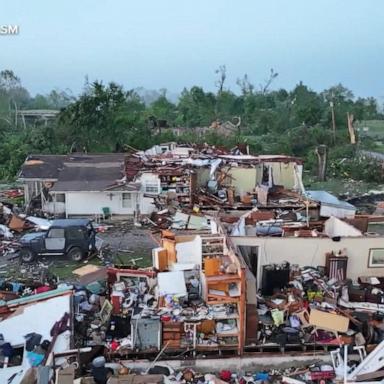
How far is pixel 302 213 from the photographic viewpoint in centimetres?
2334

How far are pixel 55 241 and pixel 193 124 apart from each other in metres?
41.3

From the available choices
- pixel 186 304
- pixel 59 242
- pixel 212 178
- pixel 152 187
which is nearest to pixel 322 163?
pixel 212 178

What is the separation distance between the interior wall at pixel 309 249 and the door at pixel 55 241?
731 cm

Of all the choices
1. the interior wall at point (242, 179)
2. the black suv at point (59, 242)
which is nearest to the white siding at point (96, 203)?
the interior wall at point (242, 179)

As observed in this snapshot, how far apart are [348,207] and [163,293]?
1305cm

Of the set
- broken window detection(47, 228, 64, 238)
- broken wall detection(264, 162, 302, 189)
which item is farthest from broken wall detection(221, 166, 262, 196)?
broken window detection(47, 228, 64, 238)

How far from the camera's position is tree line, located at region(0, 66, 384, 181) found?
40.7 m

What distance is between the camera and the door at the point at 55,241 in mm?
19125

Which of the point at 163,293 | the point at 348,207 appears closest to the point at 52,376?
the point at 163,293

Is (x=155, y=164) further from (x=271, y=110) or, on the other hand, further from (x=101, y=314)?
(x=271, y=110)

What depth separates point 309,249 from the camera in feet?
50.2

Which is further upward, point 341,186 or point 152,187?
point 152,187

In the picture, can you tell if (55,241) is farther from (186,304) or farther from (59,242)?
(186,304)

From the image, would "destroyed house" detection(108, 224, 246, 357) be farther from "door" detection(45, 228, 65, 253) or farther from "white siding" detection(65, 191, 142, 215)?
"white siding" detection(65, 191, 142, 215)
